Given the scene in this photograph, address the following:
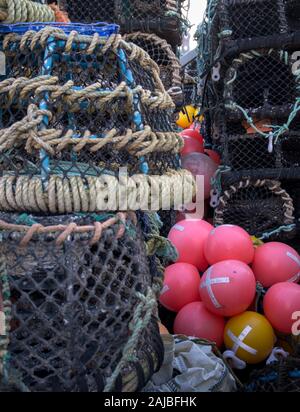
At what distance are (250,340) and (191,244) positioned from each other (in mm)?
553

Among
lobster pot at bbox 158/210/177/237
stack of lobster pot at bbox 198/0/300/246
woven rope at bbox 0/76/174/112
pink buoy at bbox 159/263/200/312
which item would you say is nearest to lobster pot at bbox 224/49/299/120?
stack of lobster pot at bbox 198/0/300/246

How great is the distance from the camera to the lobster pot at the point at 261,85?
2.46 meters

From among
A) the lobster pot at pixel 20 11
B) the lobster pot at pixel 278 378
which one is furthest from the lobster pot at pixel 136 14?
the lobster pot at pixel 278 378

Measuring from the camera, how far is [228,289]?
1.78 metres

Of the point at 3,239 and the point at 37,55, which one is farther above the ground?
the point at 37,55

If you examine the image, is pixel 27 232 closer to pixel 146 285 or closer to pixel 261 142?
pixel 146 285

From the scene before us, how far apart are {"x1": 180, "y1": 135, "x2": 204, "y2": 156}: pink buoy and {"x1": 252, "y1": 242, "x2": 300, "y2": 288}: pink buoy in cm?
100

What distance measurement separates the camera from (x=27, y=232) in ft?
3.01

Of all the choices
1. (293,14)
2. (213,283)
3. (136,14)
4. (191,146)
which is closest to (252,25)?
(293,14)

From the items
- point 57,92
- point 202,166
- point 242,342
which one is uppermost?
point 57,92

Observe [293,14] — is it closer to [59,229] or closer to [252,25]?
[252,25]

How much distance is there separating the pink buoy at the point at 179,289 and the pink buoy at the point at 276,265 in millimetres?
300

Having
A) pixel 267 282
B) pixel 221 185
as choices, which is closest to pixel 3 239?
pixel 267 282

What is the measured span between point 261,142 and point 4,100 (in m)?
1.93
